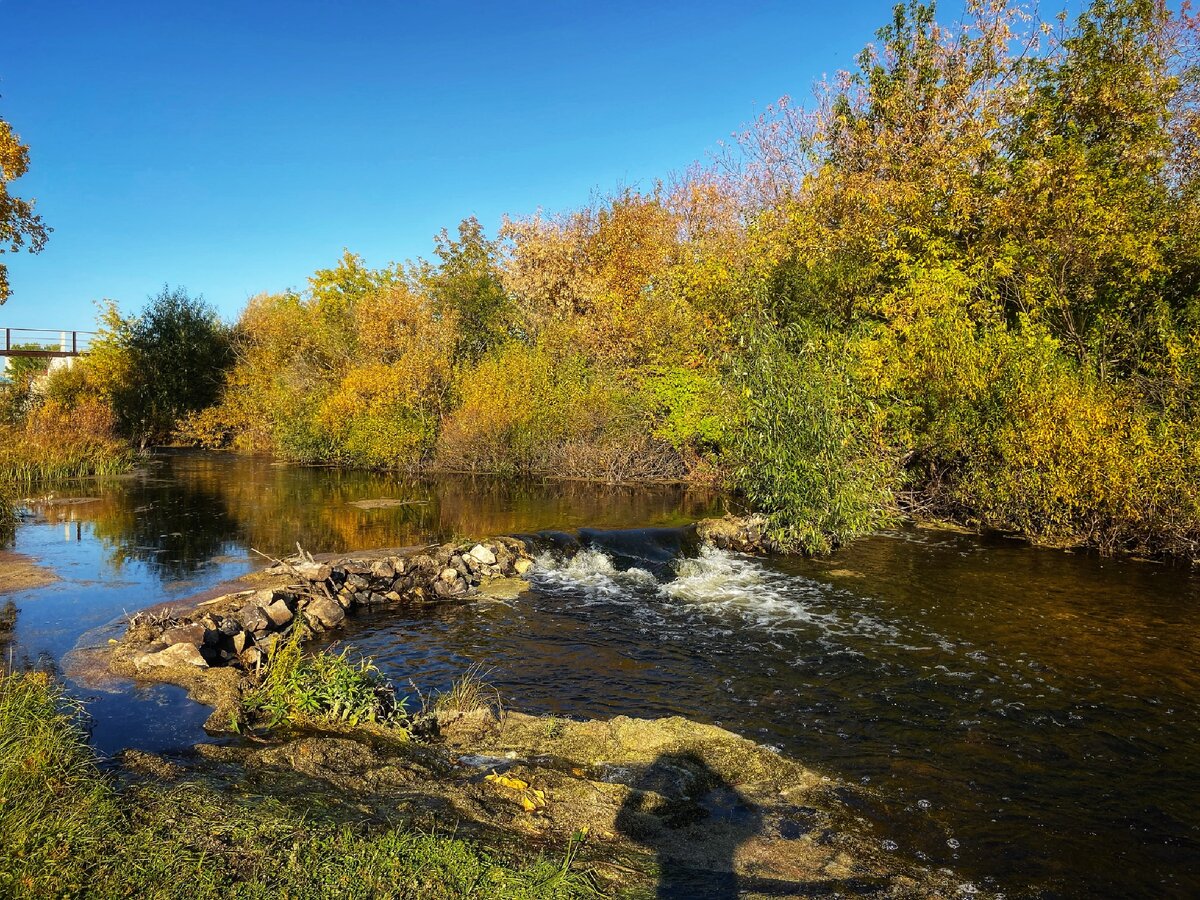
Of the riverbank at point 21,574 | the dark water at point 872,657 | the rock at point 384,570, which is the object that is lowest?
the dark water at point 872,657

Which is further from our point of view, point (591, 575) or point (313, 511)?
point (313, 511)

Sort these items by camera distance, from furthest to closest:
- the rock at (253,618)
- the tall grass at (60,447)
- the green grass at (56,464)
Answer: the tall grass at (60,447)
the green grass at (56,464)
the rock at (253,618)

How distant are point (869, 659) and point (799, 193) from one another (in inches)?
1003

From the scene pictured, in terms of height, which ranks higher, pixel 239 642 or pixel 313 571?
pixel 313 571

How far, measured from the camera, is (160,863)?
3.88 m

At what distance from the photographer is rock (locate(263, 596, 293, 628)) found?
10.9m

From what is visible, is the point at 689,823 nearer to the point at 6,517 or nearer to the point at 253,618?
the point at 253,618

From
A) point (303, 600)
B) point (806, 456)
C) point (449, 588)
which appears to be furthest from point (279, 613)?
point (806, 456)

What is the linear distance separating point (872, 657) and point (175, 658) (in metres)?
9.14

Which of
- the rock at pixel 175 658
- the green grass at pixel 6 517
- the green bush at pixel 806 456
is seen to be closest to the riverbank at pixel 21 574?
the green grass at pixel 6 517

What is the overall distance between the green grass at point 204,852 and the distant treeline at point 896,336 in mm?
12886

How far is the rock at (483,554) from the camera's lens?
49.9 feet

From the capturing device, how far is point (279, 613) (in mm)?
11047

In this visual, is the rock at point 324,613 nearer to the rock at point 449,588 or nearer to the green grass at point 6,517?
the rock at point 449,588
